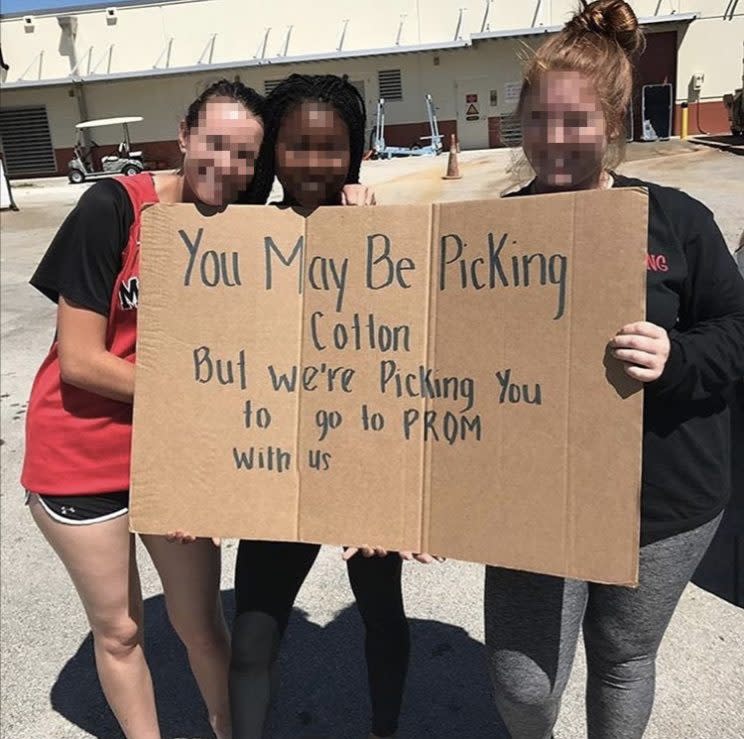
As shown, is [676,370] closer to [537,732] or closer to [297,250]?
[297,250]

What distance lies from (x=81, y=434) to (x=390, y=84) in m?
29.8

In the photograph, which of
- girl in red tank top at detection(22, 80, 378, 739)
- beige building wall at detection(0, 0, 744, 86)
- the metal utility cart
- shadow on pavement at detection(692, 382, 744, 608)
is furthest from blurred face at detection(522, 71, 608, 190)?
beige building wall at detection(0, 0, 744, 86)

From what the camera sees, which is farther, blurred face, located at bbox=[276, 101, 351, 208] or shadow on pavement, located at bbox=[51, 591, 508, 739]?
shadow on pavement, located at bbox=[51, 591, 508, 739]

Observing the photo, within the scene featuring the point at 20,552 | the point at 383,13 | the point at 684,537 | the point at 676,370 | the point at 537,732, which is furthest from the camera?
the point at 383,13

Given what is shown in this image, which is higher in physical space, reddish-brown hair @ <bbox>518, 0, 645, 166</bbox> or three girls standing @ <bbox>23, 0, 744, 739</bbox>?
reddish-brown hair @ <bbox>518, 0, 645, 166</bbox>

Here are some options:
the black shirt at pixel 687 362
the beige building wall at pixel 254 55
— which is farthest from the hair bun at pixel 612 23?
the beige building wall at pixel 254 55

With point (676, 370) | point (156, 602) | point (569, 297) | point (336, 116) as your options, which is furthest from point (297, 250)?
point (156, 602)

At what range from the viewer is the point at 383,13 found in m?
28.0

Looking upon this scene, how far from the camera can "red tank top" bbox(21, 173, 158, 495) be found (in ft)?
5.58

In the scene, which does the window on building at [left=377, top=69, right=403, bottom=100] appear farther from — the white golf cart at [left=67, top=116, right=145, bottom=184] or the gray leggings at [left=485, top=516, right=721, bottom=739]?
the gray leggings at [left=485, top=516, right=721, bottom=739]

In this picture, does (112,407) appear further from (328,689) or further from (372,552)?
(328,689)

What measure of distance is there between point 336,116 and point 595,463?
909 millimetres

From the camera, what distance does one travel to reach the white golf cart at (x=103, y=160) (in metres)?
24.7

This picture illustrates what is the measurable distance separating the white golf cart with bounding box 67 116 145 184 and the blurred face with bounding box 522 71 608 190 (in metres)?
23.3
